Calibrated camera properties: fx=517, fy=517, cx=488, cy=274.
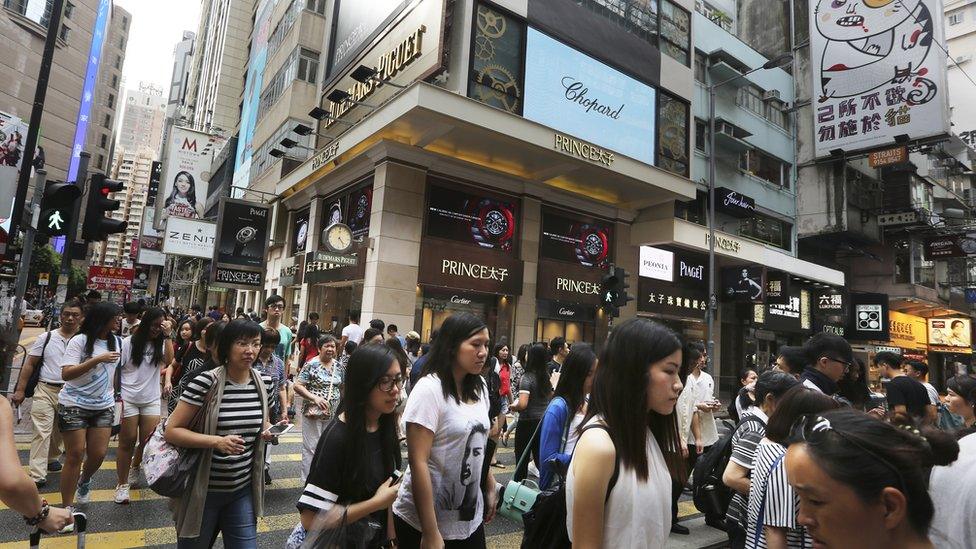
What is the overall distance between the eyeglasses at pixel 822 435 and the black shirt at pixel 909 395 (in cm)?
529

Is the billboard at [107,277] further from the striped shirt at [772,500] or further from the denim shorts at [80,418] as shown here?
the striped shirt at [772,500]

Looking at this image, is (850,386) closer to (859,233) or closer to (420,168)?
(420,168)

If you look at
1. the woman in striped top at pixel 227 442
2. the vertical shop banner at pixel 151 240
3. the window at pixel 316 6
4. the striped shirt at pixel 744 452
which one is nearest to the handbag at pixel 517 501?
the striped shirt at pixel 744 452

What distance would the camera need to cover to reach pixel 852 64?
2269 centimetres

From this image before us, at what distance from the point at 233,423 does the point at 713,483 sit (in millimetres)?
3484

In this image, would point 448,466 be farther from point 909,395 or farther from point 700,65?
point 700,65

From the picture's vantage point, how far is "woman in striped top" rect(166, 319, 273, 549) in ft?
9.41

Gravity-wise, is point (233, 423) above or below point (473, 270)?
below

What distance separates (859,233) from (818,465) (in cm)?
3268

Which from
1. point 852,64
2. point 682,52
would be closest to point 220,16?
point 682,52

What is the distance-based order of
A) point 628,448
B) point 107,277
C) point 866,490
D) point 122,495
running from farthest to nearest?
point 107,277
point 122,495
point 628,448
point 866,490

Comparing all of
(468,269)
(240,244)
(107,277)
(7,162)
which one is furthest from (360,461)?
(107,277)

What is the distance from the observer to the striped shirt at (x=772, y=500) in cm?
244

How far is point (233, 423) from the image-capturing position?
3.08 meters
